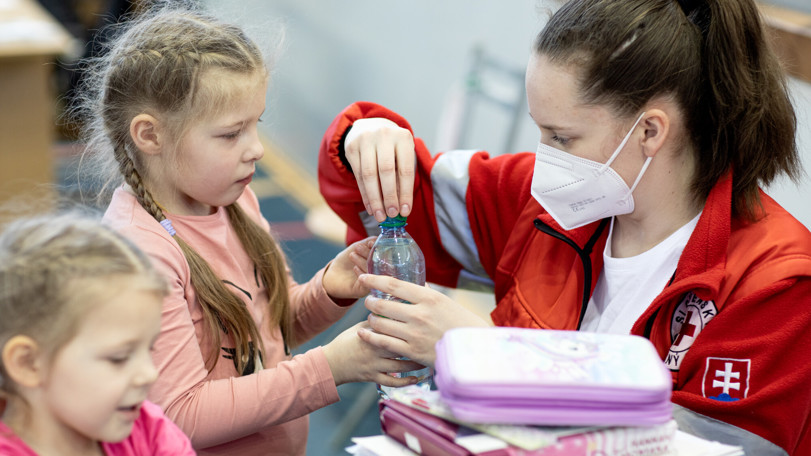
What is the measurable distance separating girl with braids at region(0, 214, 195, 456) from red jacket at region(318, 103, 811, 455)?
79cm

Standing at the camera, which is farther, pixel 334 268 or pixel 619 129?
pixel 334 268

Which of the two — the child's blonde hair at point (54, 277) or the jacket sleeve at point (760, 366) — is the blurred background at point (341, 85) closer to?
the child's blonde hair at point (54, 277)

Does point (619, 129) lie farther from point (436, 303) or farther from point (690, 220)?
point (436, 303)

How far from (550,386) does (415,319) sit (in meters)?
0.43

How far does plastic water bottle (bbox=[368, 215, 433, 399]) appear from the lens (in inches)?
64.0

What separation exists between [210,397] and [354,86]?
357cm

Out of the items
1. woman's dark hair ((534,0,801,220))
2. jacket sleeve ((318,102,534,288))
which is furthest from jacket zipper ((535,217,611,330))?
woman's dark hair ((534,0,801,220))

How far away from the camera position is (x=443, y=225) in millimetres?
1890

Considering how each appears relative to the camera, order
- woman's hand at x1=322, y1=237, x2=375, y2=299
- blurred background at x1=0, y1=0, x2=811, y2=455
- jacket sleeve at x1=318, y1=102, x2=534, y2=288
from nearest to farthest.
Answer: woman's hand at x1=322, y1=237, x2=375, y2=299 < jacket sleeve at x1=318, y1=102, x2=534, y2=288 < blurred background at x1=0, y1=0, x2=811, y2=455

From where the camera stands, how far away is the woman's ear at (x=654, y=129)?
4.91 ft

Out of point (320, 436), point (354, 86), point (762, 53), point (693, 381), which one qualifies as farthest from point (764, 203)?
point (354, 86)

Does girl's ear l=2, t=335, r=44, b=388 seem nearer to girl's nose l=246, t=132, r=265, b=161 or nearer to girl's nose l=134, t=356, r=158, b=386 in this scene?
girl's nose l=134, t=356, r=158, b=386

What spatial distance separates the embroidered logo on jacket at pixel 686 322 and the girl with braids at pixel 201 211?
46 centimetres

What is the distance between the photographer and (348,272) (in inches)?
69.4
